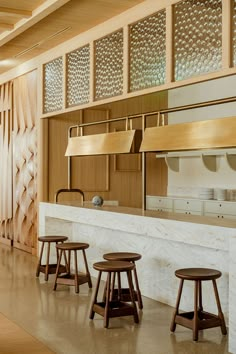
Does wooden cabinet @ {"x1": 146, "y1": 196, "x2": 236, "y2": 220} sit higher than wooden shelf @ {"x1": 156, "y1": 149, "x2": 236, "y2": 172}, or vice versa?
wooden shelf @ {"x1": 156, "y1": 149, "x2": 236, "y2": 172}

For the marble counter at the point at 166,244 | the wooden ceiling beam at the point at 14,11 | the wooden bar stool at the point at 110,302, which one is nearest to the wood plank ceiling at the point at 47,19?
the wooden ceiling beam at the point at 14,11

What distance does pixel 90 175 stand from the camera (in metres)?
7.87

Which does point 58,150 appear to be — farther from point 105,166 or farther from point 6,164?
point 6,164

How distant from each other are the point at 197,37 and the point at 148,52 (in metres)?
0.81

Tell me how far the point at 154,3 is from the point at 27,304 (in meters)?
3.09

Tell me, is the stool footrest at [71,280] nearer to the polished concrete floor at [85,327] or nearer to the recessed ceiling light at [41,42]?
the polished concrete floor at [85,327]

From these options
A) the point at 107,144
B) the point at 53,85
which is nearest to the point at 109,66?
the point at 107,144

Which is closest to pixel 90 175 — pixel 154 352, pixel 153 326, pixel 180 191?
pixel 180 191

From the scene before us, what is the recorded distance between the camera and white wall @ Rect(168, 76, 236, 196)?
739cm

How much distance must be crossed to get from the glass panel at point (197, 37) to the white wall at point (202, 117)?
2.46 m

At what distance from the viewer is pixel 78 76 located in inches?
269

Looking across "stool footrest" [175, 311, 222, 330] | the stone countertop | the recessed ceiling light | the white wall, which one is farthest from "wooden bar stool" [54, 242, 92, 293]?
the white wall

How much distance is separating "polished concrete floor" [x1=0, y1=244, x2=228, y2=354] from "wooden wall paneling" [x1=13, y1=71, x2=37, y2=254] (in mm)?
2412

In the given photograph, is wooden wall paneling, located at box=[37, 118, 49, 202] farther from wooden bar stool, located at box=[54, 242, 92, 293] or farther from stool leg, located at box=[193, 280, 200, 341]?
stool leg, located at box=[193, 280, 200, 341]
